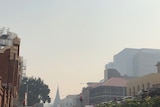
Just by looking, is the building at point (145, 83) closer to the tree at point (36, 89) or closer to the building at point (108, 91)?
the building at point (108, 91)

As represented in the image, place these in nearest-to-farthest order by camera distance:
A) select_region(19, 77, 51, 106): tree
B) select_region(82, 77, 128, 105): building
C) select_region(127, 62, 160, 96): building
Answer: select_region(127, 62, 160, 96): building < select_region(19, 77, 51, 106): tree < select_region(82, 77, 128, 105): building

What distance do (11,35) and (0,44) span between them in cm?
721

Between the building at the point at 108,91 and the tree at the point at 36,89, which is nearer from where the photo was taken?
the tree at the point at 36,89

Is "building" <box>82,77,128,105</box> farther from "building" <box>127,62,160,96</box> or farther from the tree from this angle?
the tree

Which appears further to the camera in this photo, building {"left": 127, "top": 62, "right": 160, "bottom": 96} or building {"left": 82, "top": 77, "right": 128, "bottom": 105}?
building {"left": 82, "top": 77, "right": 128, "bottom": 105}

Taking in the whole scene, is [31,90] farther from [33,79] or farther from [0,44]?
[0,44]

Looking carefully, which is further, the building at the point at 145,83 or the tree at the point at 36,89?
the tree at the point at 36,89

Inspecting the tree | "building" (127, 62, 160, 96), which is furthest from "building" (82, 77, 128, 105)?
the tree

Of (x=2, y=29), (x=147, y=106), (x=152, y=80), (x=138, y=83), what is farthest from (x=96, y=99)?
(x=147, y=106)

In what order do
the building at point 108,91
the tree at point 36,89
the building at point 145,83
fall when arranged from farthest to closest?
the building at point 108,91 < the tree at point 36,89 < the building at point 145,83

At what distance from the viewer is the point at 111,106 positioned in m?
54.1

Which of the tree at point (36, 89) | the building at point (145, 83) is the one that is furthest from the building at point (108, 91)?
the tree at point (36, 89)

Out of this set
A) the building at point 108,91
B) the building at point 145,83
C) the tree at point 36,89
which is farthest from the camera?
the building at point 108,91

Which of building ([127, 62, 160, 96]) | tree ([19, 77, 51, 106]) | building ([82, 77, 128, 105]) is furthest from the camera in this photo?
building ([82, 77, 128, 105])
